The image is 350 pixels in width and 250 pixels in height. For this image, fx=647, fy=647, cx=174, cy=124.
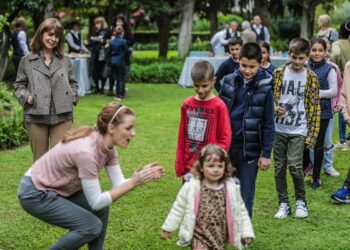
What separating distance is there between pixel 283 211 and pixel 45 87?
97.5 inches

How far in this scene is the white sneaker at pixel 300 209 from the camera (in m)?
6.01

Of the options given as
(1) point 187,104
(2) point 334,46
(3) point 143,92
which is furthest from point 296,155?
(3) point 143,92

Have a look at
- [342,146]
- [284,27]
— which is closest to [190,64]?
[342,146]

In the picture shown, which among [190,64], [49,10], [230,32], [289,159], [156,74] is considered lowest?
[156,74]

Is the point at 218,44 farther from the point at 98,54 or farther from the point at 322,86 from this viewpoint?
the point at 322,86

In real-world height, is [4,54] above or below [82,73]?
above

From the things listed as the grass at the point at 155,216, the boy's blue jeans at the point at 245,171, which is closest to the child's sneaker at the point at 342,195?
the grass at the point at 155,216

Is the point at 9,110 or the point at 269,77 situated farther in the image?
the point at 9,110

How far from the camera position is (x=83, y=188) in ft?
13.0

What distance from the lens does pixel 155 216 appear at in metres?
6.14

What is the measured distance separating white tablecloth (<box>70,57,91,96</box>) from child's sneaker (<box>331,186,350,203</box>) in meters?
10.1

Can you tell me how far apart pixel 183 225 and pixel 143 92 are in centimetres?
1310

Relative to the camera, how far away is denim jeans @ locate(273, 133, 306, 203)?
19.2 ft

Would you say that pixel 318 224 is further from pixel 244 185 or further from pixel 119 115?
pixel 119 115
